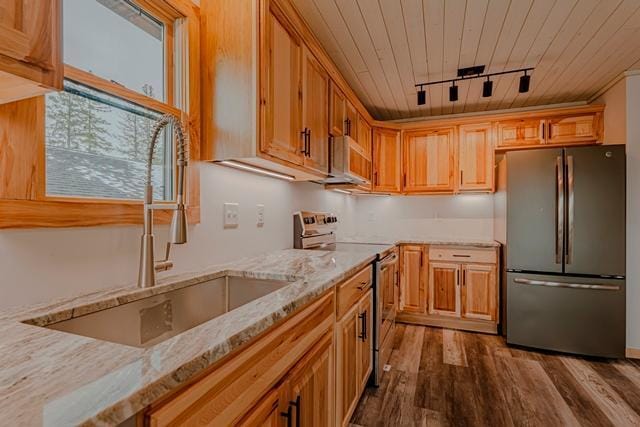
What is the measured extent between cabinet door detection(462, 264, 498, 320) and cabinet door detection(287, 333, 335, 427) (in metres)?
2.30

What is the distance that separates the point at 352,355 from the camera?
5.78 ft

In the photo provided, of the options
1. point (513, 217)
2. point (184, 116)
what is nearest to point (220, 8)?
point (184, 116)

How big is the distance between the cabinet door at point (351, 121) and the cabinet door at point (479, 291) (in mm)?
1764

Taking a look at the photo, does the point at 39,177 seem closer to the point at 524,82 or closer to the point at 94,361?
the point at 94,361

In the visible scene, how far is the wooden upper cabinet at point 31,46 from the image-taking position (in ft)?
1.93

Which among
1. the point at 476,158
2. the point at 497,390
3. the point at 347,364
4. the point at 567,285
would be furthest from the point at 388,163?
the point at 347,364

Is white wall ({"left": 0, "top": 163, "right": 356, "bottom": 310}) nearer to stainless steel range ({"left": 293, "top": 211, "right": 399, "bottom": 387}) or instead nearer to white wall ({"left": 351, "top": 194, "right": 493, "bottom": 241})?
stainless steel range ({"left": 293, "top": 211, "right": 399, "bottom": 387})

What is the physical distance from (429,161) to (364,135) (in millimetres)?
906

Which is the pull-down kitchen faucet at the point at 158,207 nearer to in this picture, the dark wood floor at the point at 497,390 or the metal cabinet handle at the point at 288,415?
the metal cabinet handle at the point at 288,415

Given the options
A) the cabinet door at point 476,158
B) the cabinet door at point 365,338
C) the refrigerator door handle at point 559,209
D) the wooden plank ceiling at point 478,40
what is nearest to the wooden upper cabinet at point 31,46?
the wooden plank ceiling at point 478,40

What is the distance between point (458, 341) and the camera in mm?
3055

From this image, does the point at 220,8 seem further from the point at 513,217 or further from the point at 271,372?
the point at 513,217

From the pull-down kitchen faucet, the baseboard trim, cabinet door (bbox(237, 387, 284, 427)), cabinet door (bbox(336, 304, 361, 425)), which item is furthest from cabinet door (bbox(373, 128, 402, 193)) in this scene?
cabinet door (bbox(237, 387, 284, 427))

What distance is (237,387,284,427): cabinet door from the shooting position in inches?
32.2
